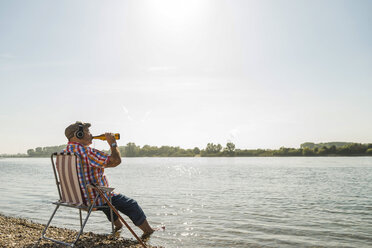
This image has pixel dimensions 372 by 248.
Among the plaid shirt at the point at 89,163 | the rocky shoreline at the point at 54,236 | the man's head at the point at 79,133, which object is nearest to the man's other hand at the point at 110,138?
the plaid shirt at the point at 89,163

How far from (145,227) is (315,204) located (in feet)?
30.6

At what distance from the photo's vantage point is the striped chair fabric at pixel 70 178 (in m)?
5.08

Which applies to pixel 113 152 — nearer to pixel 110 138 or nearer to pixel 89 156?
pixel 110 138

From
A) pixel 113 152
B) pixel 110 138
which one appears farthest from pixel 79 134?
pixel 113 152

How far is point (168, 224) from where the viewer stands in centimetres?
897

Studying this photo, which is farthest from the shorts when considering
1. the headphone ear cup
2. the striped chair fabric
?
the headphone ear cup

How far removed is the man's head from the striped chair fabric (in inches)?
15.3

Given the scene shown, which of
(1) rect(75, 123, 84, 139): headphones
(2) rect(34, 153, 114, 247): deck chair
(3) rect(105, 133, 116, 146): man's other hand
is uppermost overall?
(1) rect(75, 123, 84, 139): headphones

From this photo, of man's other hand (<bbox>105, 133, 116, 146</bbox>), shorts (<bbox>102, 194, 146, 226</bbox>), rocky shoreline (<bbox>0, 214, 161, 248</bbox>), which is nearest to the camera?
man's other hand (<bbox>105, 133, 116, 146</bbox>)

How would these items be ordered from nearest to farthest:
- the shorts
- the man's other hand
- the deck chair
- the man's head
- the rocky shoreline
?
the deck chair → the man's other hand → the man's head → the rocky shoreline → the shorts

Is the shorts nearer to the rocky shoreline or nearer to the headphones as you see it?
the rocky shoreline

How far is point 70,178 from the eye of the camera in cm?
521

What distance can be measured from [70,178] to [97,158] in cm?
58

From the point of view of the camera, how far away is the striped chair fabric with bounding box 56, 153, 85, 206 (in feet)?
16.7
